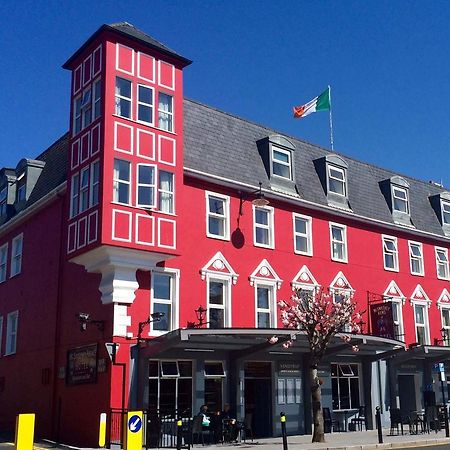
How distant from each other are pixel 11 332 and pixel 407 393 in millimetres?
18403

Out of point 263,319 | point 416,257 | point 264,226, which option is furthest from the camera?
point 416,257

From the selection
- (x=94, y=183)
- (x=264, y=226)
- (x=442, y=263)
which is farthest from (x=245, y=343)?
(x=442, y=263)

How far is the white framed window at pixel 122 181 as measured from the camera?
21503 millimetres

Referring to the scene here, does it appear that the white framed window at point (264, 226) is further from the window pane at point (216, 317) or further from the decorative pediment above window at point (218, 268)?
the window pane at point (216, 317)

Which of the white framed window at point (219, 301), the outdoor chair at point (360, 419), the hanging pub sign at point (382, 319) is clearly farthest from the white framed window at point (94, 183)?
the outdoor chair at point (360, 419)

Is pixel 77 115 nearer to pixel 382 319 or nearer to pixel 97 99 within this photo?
pixel 97 99

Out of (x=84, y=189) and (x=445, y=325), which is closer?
(x=84, y=189)

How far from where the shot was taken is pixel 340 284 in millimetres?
28828

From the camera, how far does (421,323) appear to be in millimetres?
32531

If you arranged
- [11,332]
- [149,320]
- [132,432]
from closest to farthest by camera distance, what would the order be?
1. [132,432]
2. [149,320]
3. [11,332]

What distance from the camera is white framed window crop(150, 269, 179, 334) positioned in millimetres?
22375

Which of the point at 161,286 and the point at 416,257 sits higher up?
the point at 416,257

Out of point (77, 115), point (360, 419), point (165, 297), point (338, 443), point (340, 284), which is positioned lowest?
point (338, 443)

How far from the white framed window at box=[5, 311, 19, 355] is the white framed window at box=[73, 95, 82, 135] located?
896 centimetres
